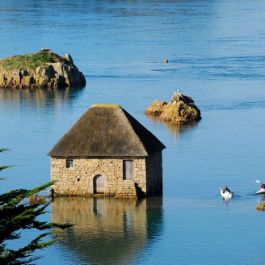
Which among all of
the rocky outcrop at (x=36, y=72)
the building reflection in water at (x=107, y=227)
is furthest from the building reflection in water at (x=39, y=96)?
the building reflection in water at (x=107, y=227)

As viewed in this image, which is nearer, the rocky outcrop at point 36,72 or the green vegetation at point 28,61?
the green vegetation at point 28,61

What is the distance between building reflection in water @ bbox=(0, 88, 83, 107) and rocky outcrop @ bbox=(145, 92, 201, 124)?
461 inches

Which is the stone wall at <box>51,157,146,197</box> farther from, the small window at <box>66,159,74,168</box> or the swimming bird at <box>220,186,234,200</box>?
the swimming bird at <box>220,186,234,200</box>

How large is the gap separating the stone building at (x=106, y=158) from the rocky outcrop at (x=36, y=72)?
158 ft

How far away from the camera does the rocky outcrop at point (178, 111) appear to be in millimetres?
88000

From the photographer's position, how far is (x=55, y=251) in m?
51.9

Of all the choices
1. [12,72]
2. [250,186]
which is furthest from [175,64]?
[250,186]

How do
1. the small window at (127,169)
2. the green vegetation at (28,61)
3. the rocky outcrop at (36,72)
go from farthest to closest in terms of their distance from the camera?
the rocky outcrop at (36,72)
the green vegetation at (28,61)
the small window at (127,169)

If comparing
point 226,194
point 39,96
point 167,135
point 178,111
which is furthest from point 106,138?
point 39,96

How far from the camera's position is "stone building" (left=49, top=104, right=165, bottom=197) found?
5931 centimetres

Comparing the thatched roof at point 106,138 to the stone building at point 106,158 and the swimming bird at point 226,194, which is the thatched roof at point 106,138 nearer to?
the stone building at point 106,158

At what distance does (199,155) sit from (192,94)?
30.7 metres

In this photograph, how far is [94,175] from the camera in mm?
60000

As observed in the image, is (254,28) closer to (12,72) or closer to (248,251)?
(12,72)
